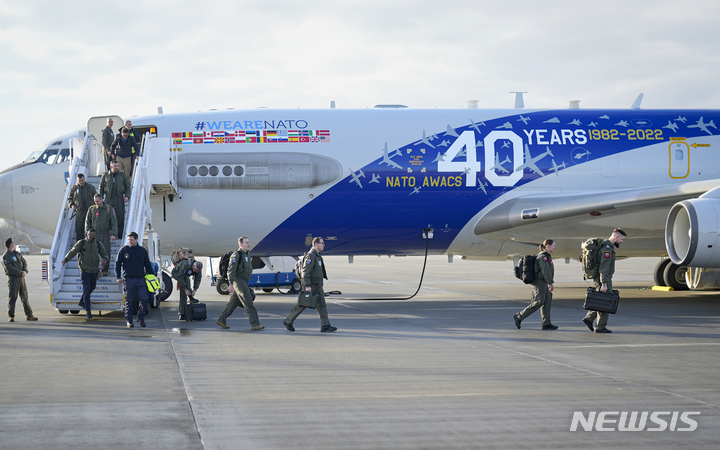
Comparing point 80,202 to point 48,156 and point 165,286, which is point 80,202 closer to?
point 48,156

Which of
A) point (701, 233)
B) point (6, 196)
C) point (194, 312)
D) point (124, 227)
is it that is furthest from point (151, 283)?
point (701, 233)

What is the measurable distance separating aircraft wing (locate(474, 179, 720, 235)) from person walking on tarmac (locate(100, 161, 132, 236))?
809 centimetres

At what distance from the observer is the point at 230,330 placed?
12.8m

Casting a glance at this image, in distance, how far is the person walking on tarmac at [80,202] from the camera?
50.2 ft

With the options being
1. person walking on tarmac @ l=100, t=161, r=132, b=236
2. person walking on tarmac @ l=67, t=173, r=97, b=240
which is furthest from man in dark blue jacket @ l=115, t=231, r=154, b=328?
person walking on tarmac @ l=67, t=173, r=97, b=240

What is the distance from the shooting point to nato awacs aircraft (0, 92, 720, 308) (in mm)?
17266

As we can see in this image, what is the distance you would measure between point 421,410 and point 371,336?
5256 mm

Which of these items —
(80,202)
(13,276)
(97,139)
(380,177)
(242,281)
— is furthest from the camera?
(97,139)

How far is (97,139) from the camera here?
18438 millimetres

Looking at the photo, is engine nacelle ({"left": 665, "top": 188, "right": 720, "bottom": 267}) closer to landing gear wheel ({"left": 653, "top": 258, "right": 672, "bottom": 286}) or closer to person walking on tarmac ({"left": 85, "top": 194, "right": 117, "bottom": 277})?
landing gear wheel ({"left": 653, "top": 258, "right": 672, "bottom": 286})

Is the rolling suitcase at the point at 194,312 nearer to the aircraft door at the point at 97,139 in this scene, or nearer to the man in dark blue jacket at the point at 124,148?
the man in dark blue jacket at the point at 124,148

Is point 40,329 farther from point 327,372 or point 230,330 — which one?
point 327,372

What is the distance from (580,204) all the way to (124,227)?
9922mm

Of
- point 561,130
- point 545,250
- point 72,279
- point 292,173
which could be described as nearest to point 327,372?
point 545,250
